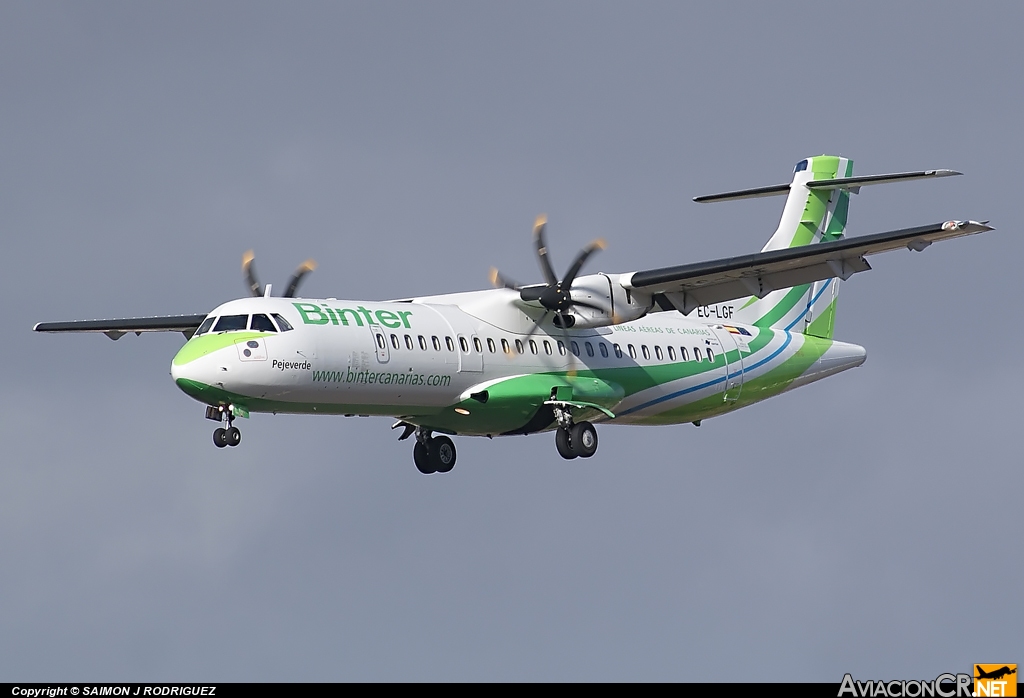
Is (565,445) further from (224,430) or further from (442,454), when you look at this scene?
(224,430)

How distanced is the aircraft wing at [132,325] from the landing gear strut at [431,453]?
442 centimetres

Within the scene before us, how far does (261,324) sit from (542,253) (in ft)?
19.0

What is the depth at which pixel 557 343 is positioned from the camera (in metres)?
28.8

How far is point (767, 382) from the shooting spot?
3161 centimetres

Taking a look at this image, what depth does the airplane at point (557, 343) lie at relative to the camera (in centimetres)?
2483

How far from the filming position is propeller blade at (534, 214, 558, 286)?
1112 inches

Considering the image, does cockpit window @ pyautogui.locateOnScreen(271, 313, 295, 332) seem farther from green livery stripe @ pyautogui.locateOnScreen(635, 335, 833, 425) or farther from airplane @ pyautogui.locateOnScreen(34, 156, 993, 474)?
green livery stripe @ pyautogui.locateOnScreen(635, 335, 833, 425)

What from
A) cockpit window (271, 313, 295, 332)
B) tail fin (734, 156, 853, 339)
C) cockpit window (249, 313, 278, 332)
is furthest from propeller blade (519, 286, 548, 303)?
tail fin (734, 156, 853, 339)

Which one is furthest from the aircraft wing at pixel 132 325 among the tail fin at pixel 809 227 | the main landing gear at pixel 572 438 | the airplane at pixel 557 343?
the tail fin at pixel 809 227

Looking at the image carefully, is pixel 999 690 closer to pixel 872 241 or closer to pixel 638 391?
pixel 872 241

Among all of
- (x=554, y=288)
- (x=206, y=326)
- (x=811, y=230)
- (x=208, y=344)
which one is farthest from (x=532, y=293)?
(x=811, y=230)

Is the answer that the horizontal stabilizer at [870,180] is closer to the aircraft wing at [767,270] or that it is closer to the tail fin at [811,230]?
the tail fin at [811,230]

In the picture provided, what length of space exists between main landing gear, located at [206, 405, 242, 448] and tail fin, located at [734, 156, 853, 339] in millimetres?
12532

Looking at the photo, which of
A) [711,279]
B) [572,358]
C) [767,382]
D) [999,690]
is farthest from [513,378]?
[999,690]
